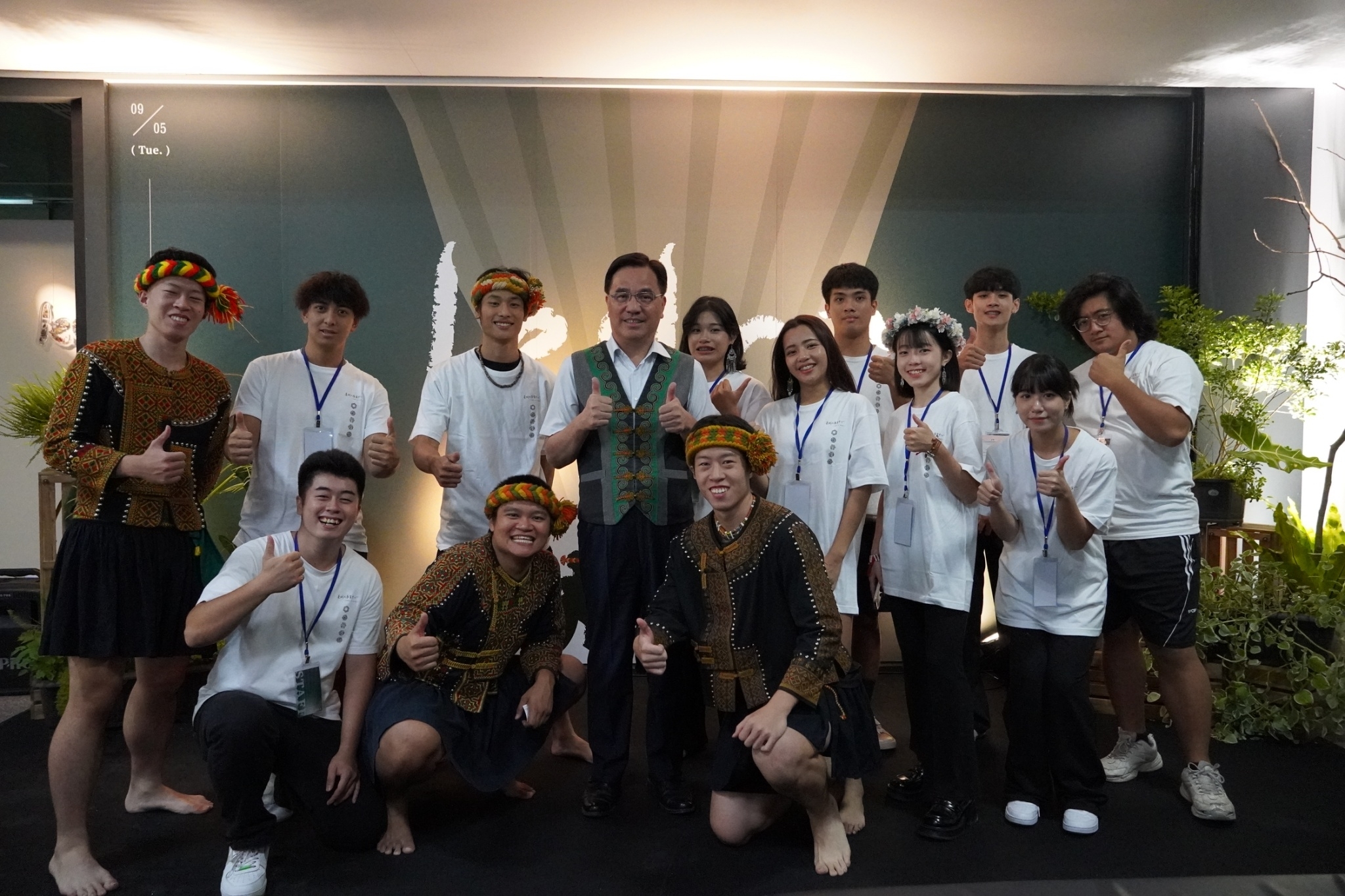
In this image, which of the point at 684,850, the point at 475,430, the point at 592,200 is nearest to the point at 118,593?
the point at 475,430

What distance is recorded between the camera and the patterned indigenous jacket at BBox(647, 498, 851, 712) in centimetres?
251

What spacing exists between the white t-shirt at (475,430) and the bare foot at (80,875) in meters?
1.32

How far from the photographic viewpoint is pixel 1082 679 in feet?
8.87

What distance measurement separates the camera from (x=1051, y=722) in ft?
9.02

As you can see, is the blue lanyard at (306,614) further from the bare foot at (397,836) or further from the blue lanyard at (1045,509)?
the blue lanyard at (1045,509)

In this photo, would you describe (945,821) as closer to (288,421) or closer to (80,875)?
(80,875)

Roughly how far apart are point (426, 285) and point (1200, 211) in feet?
13.1

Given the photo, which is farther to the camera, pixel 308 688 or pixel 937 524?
pixel 937 524

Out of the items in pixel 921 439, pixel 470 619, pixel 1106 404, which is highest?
pixel 1106 404

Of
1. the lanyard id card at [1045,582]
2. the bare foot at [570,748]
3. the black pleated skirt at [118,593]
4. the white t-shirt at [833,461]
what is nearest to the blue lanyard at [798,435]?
the white t-shirt at [833,461]

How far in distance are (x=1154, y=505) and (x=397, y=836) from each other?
255 cm

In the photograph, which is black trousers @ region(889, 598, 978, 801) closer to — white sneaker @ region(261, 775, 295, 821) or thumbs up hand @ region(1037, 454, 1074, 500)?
thumbs up hand @ region(1037, 454, 1074, 500)

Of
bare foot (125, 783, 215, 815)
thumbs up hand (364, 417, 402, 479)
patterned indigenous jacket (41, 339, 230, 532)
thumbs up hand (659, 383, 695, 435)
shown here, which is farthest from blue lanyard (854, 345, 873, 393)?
bare foot (125, 783, 215, 815)

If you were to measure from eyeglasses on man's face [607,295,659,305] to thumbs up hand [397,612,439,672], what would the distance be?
1.17 metres
